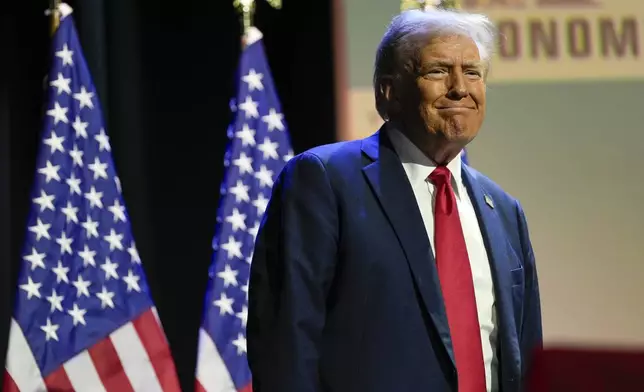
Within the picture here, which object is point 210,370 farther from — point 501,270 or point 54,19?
point 501,270

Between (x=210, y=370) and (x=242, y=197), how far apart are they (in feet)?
2.08

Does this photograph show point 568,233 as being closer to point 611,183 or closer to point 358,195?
point 611,183

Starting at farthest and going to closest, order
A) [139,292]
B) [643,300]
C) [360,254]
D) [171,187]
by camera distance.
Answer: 1. [171,187]
2. [643,300]
3. [139,292]
4. [360,254]

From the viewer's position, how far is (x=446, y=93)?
1887 millimetres

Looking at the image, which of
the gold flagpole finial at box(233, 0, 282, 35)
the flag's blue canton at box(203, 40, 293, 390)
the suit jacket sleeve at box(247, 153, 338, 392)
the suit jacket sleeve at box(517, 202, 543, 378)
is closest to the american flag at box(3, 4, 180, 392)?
the flag's blue canton at box(203, 40, 293, 390)

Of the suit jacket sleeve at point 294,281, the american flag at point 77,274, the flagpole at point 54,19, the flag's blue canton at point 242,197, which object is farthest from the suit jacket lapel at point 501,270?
the flagpole at point 54,19

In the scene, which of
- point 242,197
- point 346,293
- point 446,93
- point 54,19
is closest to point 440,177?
point 446,93

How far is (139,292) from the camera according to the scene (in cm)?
318

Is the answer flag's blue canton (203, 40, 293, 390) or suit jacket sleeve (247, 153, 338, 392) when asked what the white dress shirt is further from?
flag's blue canton (203, 40, 293, 390)

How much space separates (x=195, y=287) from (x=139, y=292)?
558 millimetres

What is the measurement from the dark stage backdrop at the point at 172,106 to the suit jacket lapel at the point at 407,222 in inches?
68.1

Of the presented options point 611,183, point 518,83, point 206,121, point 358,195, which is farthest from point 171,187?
point 358,195

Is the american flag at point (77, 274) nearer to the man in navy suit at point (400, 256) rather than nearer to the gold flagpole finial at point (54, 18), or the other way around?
the gold flagpole finial at point (54, 18)

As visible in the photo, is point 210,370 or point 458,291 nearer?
point 458,291
